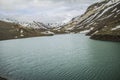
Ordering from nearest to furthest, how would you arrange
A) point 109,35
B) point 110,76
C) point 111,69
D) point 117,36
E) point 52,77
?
point 110,76, point 52,77, point 111,69, point 117,36, point 109,35

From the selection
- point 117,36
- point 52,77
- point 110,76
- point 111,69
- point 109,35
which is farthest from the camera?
point 109,35

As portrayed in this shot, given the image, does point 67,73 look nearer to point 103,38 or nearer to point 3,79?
point 3,79

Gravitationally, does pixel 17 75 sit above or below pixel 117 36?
below

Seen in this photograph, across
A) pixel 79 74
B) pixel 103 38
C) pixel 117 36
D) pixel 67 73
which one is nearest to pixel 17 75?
pixel 67 73

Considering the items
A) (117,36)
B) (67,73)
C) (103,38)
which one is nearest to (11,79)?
(67,73)

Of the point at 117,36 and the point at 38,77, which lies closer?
the point at 38,77

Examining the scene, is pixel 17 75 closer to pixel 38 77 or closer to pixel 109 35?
pixel 38 77

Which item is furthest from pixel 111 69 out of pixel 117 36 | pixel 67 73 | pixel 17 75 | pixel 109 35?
pixel 109 35

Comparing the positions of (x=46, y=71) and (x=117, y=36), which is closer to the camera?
(x=46, y=71)
